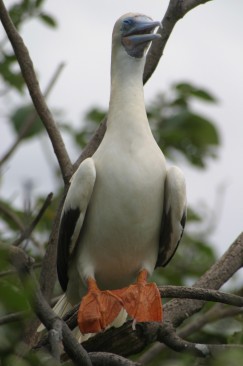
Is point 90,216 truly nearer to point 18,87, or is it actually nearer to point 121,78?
point 121,78

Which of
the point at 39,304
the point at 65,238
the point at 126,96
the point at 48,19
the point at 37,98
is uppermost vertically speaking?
the point at 48,19

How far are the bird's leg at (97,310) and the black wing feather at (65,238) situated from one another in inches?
13.3

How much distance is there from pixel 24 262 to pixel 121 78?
135 inches

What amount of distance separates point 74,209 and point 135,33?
142cm

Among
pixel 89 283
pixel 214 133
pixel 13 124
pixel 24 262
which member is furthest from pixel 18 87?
pixel 24 262

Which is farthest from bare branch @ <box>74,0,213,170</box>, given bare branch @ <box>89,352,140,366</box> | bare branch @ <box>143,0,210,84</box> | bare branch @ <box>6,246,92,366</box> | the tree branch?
bare branch @ <box>6,246,92,366</box>

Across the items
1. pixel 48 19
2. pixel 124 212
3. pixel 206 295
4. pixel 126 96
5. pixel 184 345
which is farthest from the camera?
pixel 48 19

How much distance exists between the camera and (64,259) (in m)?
5.91

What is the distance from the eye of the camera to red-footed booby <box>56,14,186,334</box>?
5516 millimetres

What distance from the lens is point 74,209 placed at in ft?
18.5

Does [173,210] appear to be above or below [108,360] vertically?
above

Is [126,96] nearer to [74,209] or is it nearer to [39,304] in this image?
[74,209]

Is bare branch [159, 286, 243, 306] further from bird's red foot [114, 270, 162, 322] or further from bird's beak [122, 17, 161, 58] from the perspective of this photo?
bird's beak [122, 17, 161, 58]

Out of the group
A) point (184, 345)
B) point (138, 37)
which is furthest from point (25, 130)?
point (184, 345)
